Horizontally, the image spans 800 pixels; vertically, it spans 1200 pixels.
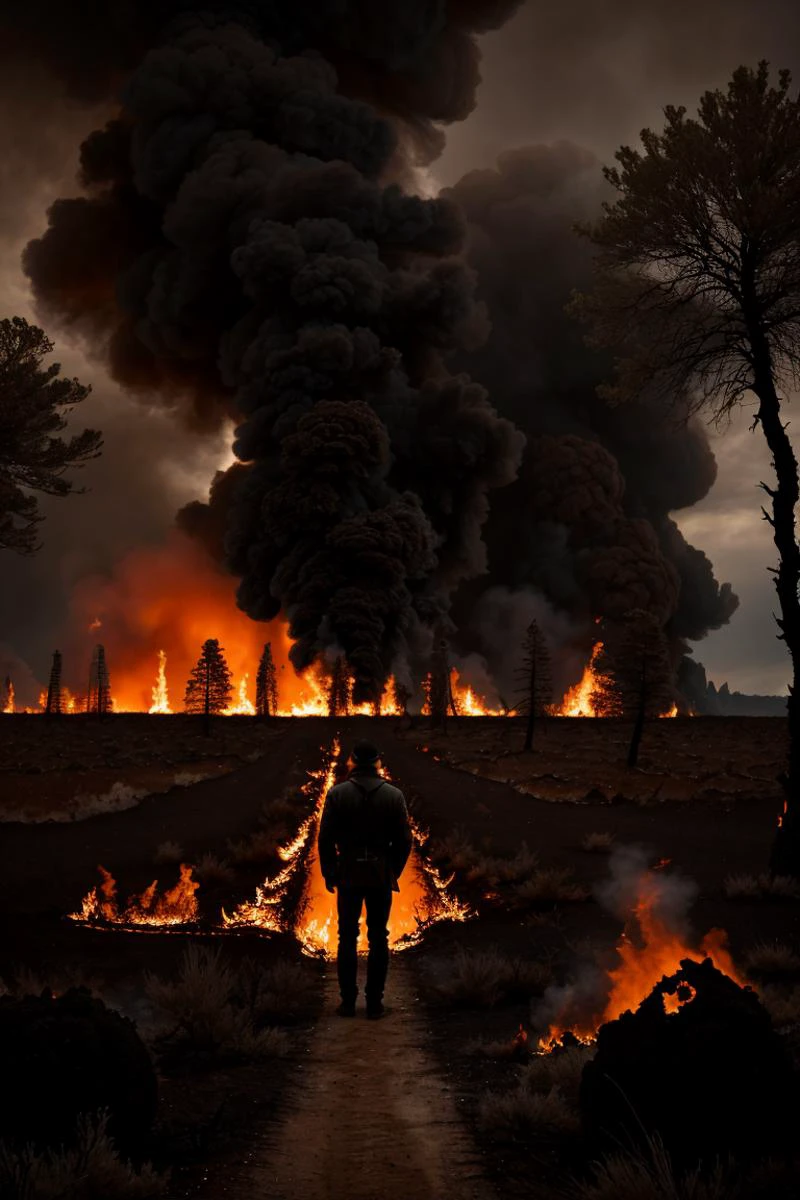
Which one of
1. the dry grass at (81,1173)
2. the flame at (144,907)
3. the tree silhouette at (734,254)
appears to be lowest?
the flame at (144,907)

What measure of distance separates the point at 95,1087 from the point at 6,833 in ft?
42.7

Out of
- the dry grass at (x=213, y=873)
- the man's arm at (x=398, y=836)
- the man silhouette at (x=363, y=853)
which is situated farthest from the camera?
the dry grass at (x=213, y=873)

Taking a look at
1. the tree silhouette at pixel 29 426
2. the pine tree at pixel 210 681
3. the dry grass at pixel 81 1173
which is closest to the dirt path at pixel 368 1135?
the dry grass at pixel 81 1173

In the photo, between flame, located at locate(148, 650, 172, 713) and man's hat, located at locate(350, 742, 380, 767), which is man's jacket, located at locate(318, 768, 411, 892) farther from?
flame, located at locate(148, 650, 172, 713)

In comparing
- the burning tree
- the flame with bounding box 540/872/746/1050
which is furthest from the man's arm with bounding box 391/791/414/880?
the burning tree

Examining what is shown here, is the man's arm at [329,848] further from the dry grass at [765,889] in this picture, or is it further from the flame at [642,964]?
the dry grass at [765,889]

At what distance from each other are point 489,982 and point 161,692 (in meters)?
86.5

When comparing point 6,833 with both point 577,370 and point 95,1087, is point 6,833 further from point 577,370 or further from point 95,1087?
point 577,370

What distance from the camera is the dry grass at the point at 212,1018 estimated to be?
587 cm

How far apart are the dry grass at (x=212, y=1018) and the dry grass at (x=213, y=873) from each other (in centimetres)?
544

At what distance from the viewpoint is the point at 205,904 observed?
11234 mm

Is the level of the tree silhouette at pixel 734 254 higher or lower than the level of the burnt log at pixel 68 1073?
higher

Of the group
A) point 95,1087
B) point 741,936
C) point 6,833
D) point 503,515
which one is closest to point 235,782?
point 6,833

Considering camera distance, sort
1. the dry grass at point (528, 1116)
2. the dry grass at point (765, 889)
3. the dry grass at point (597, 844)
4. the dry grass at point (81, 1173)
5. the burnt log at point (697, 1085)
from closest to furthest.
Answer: the dry grass at point (81, 1173), the burnt log at point (697, 1085), the dry grass at point (528, 1116), the dry grass at point (765, 889), the dry grass at point (597, 844)
